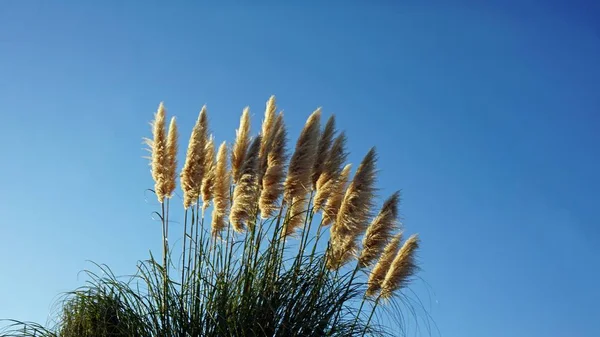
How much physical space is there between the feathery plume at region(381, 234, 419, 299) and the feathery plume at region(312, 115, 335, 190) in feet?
2.65

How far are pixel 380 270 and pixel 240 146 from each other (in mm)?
1340

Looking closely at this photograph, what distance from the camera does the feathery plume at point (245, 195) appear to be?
17.4 feet

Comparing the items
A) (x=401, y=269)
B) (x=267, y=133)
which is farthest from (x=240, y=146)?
(x=401, y=269)

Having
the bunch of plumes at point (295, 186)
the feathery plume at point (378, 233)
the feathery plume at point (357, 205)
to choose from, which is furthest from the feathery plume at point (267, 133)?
the feathery plume at point (378, 233)

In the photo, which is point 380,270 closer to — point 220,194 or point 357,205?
point 357,205

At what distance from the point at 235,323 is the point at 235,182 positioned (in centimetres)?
116

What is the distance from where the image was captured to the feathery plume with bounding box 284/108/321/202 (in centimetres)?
531

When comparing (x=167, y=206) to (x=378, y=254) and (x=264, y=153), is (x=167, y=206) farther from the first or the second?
(x=378, y=254)

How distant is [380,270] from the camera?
202 inches

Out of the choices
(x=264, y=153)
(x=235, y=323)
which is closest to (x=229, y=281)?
(x=235, y=323)

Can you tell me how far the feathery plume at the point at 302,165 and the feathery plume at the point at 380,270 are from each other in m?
0.71

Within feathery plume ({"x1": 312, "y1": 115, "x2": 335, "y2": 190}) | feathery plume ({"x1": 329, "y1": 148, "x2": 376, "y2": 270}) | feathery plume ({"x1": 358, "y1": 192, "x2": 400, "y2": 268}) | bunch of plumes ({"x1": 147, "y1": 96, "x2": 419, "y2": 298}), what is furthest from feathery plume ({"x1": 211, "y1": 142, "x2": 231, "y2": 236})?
feathery plume ({"x1": 358, "y1": 192, "x2": 400, "y2": 268})

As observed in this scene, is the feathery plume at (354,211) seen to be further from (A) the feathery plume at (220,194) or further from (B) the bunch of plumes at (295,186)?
(A) the feathery plume at (220,194)

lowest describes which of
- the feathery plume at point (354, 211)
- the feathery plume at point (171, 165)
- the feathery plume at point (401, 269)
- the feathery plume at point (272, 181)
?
the feathery plume at point (401, 269)
